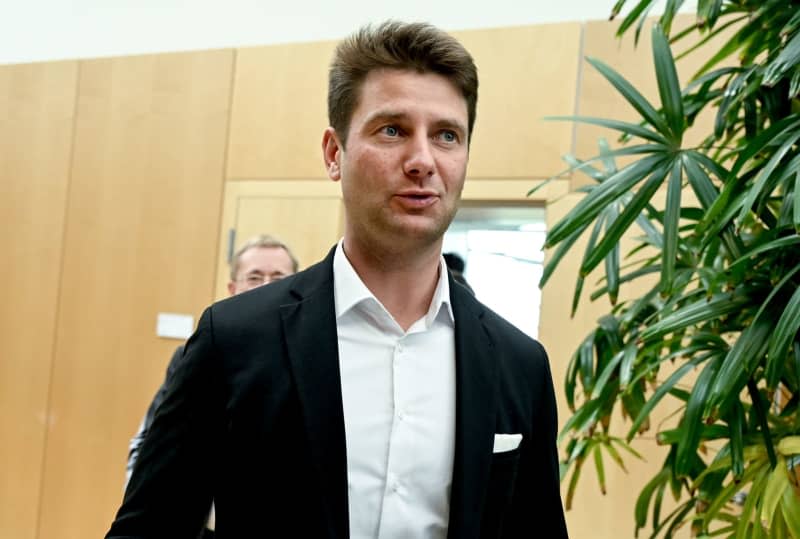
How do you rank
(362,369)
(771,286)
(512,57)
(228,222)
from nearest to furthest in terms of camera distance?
(362,369), (771,286), (512,57), (228,222)

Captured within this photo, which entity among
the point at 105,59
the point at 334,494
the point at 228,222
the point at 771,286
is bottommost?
the point at 334,494

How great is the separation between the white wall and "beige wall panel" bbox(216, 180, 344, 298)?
3.86ft

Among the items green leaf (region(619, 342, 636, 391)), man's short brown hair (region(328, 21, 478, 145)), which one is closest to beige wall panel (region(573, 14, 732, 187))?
green leaf (region(619, 342, 636, 391))

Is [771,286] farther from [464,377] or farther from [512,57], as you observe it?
[512,57]

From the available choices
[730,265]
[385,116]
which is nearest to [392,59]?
[385,116]

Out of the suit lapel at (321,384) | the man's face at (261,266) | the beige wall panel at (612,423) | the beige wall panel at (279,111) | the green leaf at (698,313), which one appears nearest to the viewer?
the suit lapel at (321,384)

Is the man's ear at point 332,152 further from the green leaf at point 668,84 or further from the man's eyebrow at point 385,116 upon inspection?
the green leaf at point 668,84

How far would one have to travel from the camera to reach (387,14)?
223 inches

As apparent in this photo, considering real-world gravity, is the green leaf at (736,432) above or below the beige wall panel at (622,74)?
below

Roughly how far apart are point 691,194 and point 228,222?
232 centimetres

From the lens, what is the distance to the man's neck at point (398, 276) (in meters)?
1.35

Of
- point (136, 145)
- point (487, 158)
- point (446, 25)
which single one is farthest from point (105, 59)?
point (487, 158)

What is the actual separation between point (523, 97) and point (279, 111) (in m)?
1.28

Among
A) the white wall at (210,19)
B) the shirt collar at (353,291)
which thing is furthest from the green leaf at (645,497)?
the white wall at (210,19)
